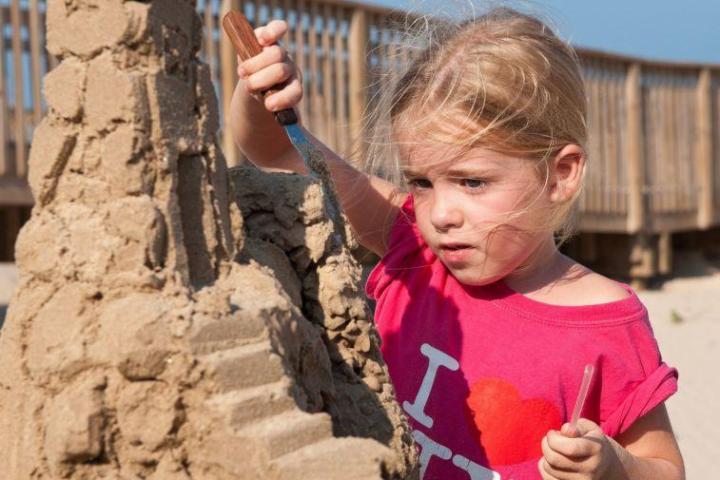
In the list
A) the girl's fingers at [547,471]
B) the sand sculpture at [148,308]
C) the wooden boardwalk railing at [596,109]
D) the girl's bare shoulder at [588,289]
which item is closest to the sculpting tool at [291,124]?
the sand sculpture at [148,308]

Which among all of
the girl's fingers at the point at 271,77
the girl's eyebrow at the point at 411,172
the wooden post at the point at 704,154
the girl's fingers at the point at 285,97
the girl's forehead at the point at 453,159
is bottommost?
the wooden post at the point at 704,154

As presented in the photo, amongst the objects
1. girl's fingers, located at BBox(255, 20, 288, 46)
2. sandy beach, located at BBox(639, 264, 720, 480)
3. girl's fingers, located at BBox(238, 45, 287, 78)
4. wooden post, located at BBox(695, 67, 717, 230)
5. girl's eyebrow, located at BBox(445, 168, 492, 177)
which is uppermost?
girl's fingers, located at BBox(255, 20, 288, 46)

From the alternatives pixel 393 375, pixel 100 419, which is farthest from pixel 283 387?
pixel 393 375

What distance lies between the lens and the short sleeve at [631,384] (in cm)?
240

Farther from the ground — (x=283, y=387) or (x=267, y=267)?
(x=267, y=267)

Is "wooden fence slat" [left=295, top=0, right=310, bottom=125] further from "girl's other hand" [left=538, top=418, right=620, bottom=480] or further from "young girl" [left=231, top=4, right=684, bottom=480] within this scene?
"girl's other hand" [left=538, top=418, right=620, bottom=480]

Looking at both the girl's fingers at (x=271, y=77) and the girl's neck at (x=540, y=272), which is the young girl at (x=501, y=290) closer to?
the girl's neck at (x=540, y=272)

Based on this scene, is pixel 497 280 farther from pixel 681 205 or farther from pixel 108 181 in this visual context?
pixel 681 205

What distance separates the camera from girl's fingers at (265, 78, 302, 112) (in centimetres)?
213

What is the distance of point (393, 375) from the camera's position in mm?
2578

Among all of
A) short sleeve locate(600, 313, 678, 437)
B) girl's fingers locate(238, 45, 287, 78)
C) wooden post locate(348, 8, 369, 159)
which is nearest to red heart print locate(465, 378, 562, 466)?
short sleeve locate(600, 313, 678, 437)

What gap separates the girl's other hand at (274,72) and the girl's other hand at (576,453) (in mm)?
885

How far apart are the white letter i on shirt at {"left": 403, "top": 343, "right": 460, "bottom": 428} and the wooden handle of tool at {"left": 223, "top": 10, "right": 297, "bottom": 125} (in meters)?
0.73

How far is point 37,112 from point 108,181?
557 cm
